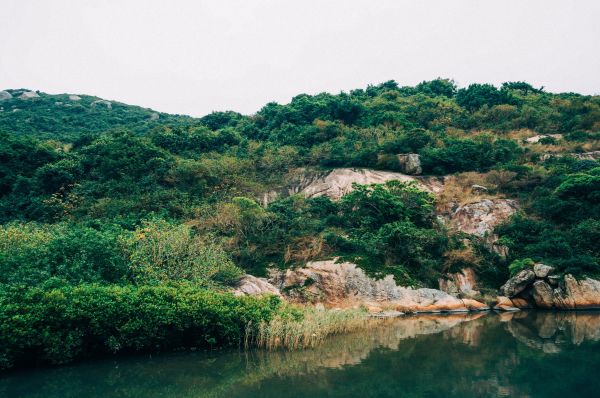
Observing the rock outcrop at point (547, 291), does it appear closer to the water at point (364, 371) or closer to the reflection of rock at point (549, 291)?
the reflection of rock at point (549, 291)

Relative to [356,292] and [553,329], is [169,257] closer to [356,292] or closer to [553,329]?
[356,292]

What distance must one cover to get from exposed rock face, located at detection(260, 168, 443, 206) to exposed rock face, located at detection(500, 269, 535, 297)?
10.3 meters

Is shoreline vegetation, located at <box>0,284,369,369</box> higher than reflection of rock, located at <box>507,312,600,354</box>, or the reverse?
shoreline vegetation, located at <box>0,284,369,369</box>

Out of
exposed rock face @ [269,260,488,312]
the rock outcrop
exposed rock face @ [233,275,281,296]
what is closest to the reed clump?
exposed rock face @ [233,275,281,296]

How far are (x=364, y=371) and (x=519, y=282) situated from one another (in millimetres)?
14336

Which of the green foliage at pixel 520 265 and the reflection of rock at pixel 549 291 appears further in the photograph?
the green foliage at pixel 520 265

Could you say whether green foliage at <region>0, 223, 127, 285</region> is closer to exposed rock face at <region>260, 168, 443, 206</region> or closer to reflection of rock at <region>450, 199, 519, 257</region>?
exposed rock face at <region>260, 168, 443, 206</region>

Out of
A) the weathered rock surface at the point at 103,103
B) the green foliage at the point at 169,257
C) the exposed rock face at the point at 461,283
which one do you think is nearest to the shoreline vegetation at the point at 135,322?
the green foliage at the point at 169,257

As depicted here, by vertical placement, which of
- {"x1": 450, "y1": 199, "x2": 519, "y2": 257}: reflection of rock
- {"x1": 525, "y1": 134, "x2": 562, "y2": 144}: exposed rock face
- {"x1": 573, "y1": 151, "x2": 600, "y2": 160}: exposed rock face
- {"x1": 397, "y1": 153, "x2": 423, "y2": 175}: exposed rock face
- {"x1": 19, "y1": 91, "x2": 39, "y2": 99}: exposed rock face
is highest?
{"x1": 19, "y1": 91, "x2": 39, "y2": 99}: exposed rock face

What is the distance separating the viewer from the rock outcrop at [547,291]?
20.5 m

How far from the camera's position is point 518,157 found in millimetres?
32406

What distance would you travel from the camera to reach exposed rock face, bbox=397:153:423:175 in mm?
32312

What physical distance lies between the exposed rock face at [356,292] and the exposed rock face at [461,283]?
3.46 feet

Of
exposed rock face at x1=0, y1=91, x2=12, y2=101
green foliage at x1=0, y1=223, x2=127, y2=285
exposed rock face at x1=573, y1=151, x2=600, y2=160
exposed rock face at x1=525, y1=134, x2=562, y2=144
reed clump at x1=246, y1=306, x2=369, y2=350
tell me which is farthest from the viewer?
exposed rock face at x1=0, y1=91, x2=12, y2=101
